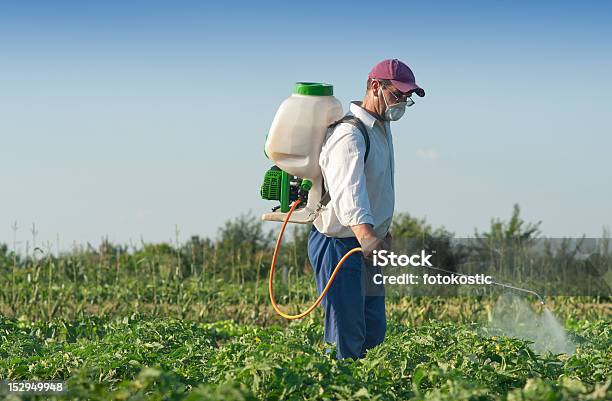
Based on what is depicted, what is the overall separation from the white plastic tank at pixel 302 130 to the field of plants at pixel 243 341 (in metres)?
1.09

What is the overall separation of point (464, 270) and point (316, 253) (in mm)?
5481

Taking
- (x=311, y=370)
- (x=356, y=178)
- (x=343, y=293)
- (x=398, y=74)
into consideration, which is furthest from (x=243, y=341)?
(x=311, y=370)

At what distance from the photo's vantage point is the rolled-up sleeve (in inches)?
211

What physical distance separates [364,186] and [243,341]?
61.2 inches

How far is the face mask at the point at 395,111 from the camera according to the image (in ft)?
19.0

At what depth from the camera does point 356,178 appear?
213 inches

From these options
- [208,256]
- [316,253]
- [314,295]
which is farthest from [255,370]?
[208,256]

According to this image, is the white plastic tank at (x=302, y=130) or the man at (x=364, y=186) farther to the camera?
the white plastic tank at (x=302, y=130)

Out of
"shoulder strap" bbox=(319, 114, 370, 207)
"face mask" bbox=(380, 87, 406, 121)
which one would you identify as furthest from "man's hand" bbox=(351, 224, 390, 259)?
"face mask" bbox=(380, 87, 406, 121)

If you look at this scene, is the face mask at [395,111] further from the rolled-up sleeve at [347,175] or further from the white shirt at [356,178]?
the rolled-up sleeve at [347,175]

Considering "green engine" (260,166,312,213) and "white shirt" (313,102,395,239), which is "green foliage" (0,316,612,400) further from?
"green engine" (260,166,312,213)

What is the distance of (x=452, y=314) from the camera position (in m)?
10.2

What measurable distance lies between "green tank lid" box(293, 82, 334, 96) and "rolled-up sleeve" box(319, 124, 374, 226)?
0.41 meters

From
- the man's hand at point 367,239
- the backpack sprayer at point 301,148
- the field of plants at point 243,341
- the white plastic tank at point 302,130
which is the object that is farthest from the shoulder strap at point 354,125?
the field of plants at point 243,341
